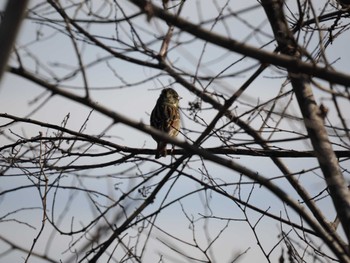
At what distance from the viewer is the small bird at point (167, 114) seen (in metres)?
7.68

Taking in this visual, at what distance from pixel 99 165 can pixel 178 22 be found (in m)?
2.51

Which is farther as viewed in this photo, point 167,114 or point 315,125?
point 167,114

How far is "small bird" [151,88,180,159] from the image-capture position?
7.68m

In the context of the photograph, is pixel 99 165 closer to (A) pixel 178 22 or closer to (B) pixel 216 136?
(B) pixel 216 136

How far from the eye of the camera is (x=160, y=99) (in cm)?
872

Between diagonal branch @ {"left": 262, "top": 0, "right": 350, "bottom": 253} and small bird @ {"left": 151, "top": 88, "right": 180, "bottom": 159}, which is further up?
small bird @ {"left": 151, "top": 88, "right": 180, "bottom": 159}

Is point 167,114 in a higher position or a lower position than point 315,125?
higher

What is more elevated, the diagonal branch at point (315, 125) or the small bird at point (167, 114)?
the small bird at point (167, 114)

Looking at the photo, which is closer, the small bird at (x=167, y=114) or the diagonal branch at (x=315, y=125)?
the diagonal branch at (x=315, y=125)

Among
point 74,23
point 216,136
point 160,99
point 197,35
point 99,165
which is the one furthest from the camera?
point 160,99

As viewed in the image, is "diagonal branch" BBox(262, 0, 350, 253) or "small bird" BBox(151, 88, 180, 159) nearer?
"diagonal branch" BBox(262, 0, 350, 253)

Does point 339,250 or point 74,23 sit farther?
point 74,23

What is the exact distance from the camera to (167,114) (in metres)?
7.99

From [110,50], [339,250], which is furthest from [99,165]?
[339,250]
